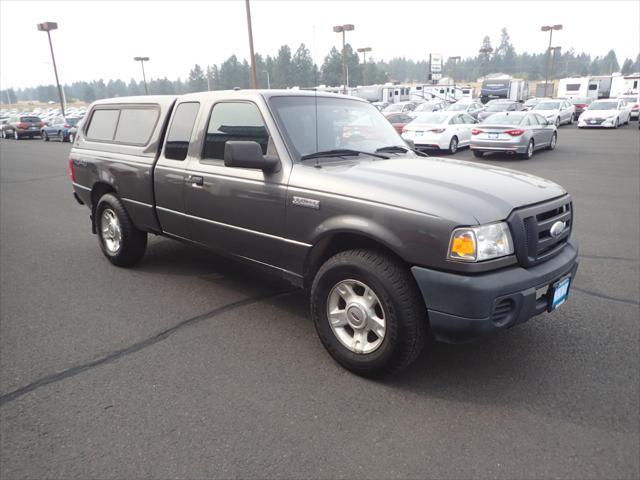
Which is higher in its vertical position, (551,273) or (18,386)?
(551,273)

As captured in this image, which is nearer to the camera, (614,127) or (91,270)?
(91,270)

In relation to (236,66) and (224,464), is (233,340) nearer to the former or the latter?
(224,464)

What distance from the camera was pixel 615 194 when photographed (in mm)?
10047

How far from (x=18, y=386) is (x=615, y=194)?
10.7m

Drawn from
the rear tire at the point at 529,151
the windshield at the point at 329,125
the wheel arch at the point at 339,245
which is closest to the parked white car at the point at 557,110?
the rear tire at the point at 529,151

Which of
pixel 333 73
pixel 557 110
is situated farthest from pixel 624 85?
pixel 333 73

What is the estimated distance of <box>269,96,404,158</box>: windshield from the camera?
12.9 ft

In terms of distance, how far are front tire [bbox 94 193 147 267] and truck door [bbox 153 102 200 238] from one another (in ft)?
2.29

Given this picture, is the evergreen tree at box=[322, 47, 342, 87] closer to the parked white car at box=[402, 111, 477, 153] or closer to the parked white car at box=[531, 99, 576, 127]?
the parked white car at box=[531, 99, 576, 127]

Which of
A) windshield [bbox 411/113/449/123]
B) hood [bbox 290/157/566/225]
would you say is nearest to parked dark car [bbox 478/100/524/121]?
windshield [bbox 411/113/449/123]

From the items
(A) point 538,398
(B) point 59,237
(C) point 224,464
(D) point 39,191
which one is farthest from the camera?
(D) point 39,191

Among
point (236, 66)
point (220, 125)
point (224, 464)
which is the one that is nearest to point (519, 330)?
point (224, 464)

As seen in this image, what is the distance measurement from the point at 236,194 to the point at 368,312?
152 cm

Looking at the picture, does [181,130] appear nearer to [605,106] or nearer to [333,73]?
[605,106]
